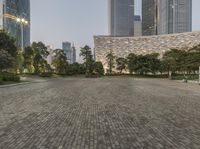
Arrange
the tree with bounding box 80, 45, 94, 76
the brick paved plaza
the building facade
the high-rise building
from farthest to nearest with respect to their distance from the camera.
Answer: the high-rise building
the building facade
the tree with bounding box 80, 45, 94, 76
the brick paved plaza

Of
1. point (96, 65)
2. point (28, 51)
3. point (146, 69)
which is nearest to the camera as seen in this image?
point (28, 51)

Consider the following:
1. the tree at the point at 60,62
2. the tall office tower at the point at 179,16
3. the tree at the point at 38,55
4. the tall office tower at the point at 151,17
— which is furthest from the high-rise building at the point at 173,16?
the tree at the point at 38,55

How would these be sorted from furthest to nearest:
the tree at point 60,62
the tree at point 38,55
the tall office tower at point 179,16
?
the tall office tower at point 179,16, the tree at point 60,62, the tree at point 38,55

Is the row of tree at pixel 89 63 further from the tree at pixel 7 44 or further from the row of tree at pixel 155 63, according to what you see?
the tree at pixel 7 44

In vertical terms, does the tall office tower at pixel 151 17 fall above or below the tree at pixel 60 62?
above

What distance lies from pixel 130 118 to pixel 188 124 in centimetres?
192

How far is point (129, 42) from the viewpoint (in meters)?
121

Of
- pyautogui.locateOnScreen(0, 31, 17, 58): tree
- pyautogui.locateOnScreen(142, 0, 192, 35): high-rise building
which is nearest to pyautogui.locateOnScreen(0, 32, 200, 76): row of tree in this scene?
pyautogui.locateOnScreen(0, 31, 17, 58): tree

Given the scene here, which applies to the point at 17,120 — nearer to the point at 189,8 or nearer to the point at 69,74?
the point at 69,74

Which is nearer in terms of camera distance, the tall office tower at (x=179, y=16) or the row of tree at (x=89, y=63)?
the row of tree at (x=89, y=63)

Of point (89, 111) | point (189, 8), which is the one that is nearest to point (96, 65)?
point (89, 111)

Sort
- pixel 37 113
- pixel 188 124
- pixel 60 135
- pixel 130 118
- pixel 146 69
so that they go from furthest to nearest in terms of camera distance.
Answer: pixel 146 69, pixel 37 113, pixel 130 118, pixel 188 124, pixel 60 135

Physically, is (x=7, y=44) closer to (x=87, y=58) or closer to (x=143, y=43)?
(x=87, y=58)

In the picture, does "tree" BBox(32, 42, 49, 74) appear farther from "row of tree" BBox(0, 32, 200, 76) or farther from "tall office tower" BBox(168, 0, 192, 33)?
"tall office tower" BBox(168, 0, 192, 33)
